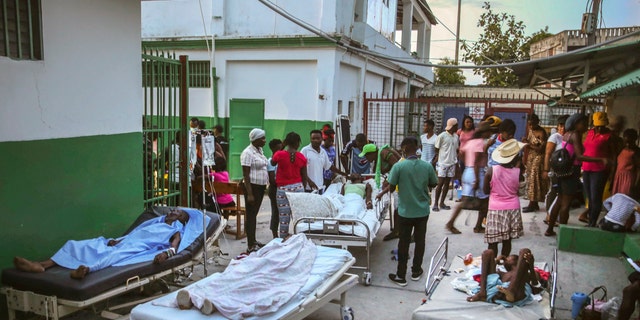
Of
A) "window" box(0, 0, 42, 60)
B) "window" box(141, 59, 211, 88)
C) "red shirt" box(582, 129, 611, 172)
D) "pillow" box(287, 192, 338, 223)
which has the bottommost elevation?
"pillow" box(287, 192, 338, 223)

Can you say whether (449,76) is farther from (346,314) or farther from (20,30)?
(20,30)

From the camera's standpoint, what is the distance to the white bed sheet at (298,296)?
3951 millimetres

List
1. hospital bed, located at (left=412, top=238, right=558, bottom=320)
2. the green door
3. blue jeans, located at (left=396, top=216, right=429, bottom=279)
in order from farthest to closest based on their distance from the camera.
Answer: the green door → blue jeans, located at (left=396, top=216, right=429, bottom=279) → hospital bed, located at (left=412, top=238, right=558, bottom=320)

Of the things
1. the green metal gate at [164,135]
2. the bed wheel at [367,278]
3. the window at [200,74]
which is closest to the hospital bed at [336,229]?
the bed wheel at [367,278]

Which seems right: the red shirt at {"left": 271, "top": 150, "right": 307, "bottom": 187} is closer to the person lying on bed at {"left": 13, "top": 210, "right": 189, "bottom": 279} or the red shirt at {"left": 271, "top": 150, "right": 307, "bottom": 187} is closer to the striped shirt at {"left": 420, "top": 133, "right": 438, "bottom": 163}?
the person lying on bed at {"left": 13, "top": 210, "right": 189, "bottom": 279}

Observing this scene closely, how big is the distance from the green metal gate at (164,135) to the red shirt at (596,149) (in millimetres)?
6064

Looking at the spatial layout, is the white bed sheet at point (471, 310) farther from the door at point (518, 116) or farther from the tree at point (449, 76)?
the tree at point (449, 76)

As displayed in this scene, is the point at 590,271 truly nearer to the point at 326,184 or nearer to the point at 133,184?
the point at 326,184

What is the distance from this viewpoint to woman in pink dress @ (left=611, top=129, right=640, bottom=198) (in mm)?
6738

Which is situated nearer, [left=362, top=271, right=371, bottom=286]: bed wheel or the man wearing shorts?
[left=362, top=271, right=371, bottom=286]: bed wheel

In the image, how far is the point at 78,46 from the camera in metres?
5.52

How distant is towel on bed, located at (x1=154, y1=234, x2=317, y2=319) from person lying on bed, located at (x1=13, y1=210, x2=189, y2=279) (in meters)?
0.98

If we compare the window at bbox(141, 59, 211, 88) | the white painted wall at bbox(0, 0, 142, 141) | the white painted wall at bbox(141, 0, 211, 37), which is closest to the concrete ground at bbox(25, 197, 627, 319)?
the white painted wall at bbox(0, 0, 142, 141)

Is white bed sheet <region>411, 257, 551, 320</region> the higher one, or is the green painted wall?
the green painted wall
